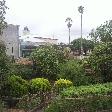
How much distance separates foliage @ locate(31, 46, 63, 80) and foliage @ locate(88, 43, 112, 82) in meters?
3.16

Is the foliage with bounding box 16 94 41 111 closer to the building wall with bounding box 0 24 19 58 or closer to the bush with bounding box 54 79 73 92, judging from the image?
the bush with bounding box 54 79 73 92

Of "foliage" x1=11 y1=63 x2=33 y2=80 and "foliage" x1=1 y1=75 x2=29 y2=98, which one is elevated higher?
"foliage" x1=11 y1=63 x2=33 y2=80

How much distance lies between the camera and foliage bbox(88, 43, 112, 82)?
104 feet

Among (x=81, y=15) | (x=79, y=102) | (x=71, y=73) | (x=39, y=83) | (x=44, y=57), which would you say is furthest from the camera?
(x=81, y=15)

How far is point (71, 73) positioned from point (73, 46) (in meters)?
45.3

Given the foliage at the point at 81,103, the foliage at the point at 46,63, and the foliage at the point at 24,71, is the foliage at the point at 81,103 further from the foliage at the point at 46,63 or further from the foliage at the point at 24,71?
the foliage at the point at 24,71

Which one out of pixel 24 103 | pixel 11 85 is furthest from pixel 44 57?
pixel 24 103

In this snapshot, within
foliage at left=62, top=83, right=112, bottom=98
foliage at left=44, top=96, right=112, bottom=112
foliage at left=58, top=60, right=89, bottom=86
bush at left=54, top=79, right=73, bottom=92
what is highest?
foliage at left=58, top=60, right=89, bottom=86

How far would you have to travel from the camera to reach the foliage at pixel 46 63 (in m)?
32.7

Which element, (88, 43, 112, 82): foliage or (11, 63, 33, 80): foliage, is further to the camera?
(11, 63, 33, 80): foliage

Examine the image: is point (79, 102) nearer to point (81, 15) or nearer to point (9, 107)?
point (9, 107)

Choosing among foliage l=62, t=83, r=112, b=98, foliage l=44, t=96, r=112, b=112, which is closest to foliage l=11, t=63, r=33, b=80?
foliage l=62, t=83, r=112, b=98

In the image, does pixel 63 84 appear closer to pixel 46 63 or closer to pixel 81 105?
pixel 46 63

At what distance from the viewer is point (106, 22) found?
191 ft
